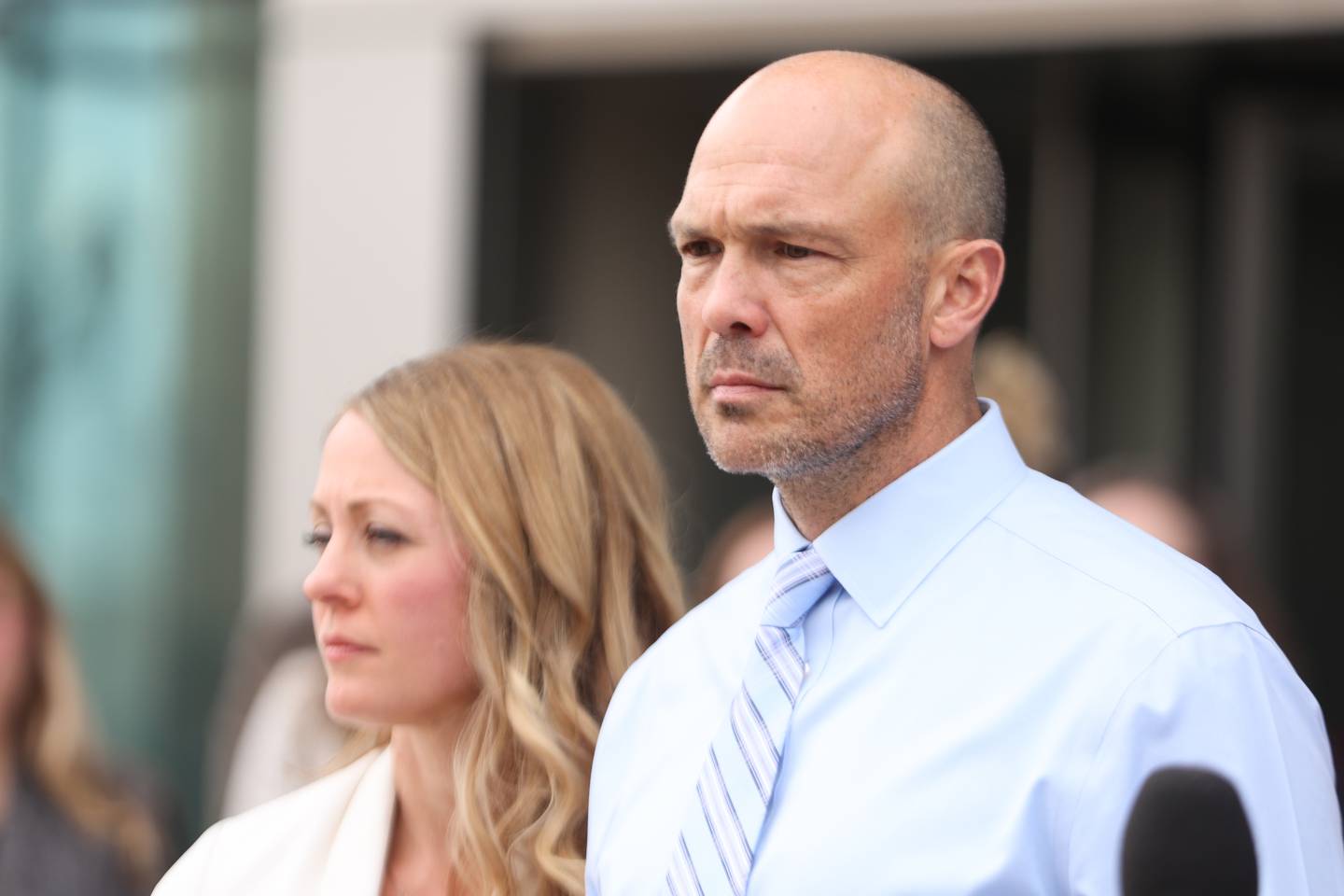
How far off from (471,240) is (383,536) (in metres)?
4.99

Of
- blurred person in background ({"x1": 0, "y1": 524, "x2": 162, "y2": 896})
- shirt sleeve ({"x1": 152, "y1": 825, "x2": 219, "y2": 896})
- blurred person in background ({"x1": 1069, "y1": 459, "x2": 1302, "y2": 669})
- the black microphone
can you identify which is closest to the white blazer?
shirt sleeve ({"x1": 152, "y1": 825, "x2": 219, "y2": 896})

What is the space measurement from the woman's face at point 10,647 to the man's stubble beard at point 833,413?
11.9 feet

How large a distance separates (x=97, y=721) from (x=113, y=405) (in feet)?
4.27

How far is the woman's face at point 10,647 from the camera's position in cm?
538

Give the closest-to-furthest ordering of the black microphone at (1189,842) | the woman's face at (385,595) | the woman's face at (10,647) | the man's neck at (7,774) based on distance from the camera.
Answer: the black microphone at (1189,842), the woman's face at (385,595), the man's neck at (7,774), the woman's face at (10,647)

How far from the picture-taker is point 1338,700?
7562mm

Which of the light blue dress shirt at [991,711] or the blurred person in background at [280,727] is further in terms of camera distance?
the blurred person in background at [280,727]

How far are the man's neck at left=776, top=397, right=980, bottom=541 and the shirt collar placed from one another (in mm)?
24

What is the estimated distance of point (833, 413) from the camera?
2.28 m

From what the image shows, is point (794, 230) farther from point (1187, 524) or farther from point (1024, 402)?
point (1024, 402)

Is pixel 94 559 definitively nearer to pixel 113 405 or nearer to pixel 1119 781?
pixel 113 405

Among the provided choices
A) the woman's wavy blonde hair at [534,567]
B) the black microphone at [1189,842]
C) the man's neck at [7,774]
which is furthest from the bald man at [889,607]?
the man's neck at [7,774]

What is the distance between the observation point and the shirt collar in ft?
7.41

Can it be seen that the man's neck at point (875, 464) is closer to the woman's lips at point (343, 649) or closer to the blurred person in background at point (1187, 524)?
the woman's lips at point (343, 649)
